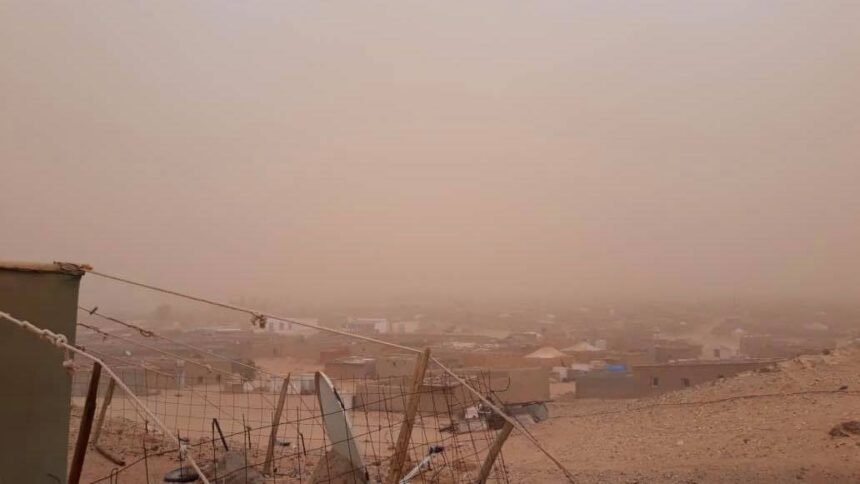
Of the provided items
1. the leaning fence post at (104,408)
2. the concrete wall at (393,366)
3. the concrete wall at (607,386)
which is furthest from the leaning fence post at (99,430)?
the concrete wall at (607,386)

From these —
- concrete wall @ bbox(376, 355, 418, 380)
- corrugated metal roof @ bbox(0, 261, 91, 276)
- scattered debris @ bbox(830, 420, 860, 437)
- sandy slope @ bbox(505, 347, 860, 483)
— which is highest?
corrugated metal roof @ bbox(0, 261, 91, 276)

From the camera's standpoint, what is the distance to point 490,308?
75375 mm

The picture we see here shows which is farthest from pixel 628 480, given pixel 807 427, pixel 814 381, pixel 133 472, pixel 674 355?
pixel 674 355

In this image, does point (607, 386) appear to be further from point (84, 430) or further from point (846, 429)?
point (84, 430)

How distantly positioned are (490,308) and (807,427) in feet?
217

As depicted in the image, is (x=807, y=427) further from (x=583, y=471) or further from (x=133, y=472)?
(x=133, y=472)

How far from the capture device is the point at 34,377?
406cm

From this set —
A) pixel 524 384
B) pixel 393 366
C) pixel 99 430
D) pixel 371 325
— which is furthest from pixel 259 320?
pixel 371 325

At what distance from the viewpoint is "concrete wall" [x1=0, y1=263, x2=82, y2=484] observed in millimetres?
3922

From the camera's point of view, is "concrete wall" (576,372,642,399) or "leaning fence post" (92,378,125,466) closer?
"leaning fence post" (92,378,125,466)

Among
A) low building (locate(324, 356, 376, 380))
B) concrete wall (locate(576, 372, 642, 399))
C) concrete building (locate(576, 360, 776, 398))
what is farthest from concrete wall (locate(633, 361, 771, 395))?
low building (locate(324, 356, 376, 380))

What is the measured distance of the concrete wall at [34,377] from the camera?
392cm

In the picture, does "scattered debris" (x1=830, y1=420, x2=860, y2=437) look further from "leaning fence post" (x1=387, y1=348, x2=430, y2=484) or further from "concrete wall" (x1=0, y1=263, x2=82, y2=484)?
"concrete wall" (x1=0, y1=263, x2=82, y2=484)

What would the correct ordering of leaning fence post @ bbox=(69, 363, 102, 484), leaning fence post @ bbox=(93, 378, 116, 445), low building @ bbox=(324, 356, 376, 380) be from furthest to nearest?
1. low building @ bbox=(324, 356, 376, 380)
2. leaning fence post @ bbox=(93, 378, 116, 445)
3. leaning fence post @ bbox=(69, 363, 102, 484)
